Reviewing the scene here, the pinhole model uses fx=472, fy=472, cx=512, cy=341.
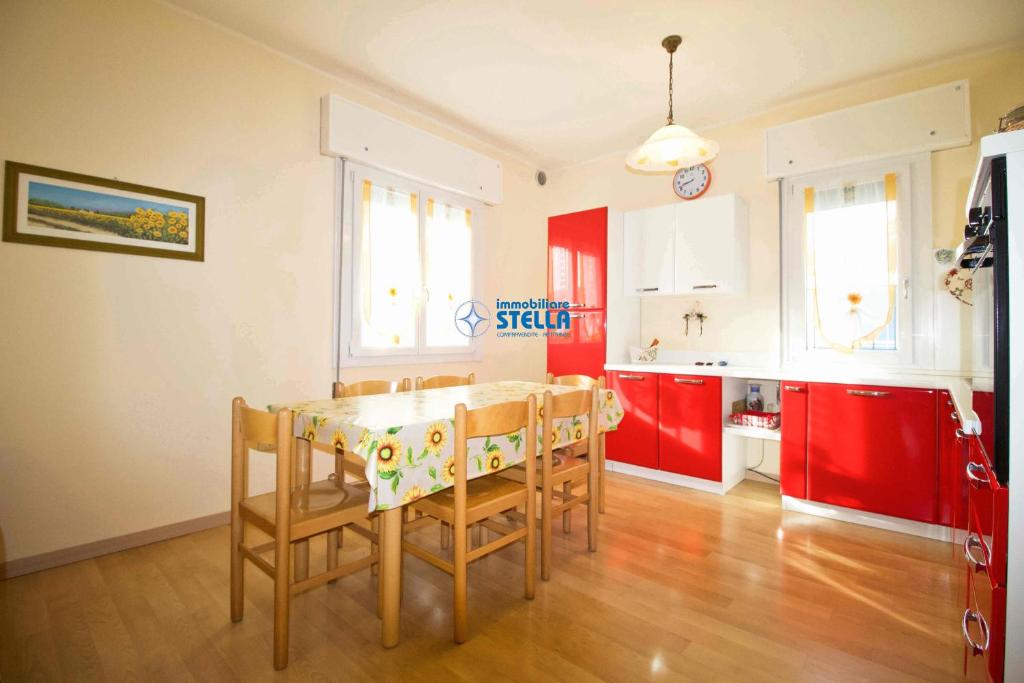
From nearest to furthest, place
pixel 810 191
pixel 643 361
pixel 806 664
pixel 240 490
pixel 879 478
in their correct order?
1. pixel 806 664
2. pixel 240 490
3. pixel 879 478
4. pixel 810 191
5. pixel 643 361

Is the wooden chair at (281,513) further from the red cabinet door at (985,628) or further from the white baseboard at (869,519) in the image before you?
the white baseboard at (869,519)

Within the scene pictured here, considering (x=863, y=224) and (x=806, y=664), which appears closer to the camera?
(x=806, y=664)

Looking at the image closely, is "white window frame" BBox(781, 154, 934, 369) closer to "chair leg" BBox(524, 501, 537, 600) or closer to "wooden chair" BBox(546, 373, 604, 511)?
"wooden chair" BBox(546, 373, 604, 511)

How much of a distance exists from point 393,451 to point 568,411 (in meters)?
0.89

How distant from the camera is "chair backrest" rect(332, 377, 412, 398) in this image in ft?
8.19

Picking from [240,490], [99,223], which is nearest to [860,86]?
[240,490]

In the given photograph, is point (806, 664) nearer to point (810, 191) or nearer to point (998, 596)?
point (998, 596)

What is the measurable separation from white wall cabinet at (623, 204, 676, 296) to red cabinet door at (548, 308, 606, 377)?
1.34 ft

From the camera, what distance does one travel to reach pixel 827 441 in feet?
9.52

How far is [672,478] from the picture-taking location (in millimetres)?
3619

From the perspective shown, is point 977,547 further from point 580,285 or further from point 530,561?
point 580,285

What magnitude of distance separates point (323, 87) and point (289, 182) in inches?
28.9

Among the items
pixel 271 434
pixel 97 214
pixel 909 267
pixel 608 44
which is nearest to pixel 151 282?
pixel 97 214

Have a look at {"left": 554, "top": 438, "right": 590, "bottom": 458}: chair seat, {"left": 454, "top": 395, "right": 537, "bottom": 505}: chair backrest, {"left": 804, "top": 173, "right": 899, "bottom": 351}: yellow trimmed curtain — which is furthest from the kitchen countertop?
{"left": 454, "top": 395, "right": 537, "bottom": 505}: chair backrest
